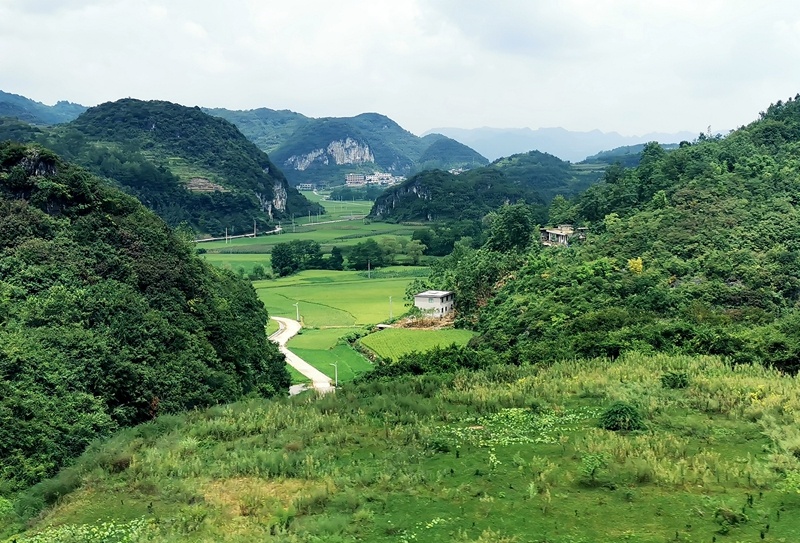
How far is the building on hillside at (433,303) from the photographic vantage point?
4288cm

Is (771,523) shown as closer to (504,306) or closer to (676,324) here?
(676,324)

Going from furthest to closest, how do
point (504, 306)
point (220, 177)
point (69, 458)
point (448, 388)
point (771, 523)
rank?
point (220, 177)
point (504, 306)
point (448, 388)
point (69, 458)
point (771, 523)

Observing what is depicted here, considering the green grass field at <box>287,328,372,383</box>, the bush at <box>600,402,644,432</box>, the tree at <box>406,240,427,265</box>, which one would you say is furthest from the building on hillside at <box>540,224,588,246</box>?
the bush at <box>600,402,644,432</box>

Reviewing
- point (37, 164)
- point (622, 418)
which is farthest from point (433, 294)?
point (622, 418)

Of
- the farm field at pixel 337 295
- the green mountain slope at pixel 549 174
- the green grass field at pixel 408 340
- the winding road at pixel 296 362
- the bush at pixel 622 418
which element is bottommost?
the winding road at pixel 296 362

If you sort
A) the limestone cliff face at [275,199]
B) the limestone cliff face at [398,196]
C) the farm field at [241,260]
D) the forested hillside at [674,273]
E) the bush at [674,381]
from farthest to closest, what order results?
the limestone cliff face at [275,199] → the limestone cliff face at [398,196] → the farm field at [241,260] → the forested hillside at [674,273] → the bush at [674,381]

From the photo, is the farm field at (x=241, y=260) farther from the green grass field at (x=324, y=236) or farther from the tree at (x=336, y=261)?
the tree at (x=336, y=261)

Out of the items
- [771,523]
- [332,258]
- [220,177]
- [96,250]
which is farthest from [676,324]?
[220,177]

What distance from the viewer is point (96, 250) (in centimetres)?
2397

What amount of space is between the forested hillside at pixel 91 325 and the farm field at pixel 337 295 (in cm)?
1767

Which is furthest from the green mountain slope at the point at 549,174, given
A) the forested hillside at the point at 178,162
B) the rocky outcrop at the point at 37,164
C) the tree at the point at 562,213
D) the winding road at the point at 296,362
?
the rocky outcrop at the point at 37,164

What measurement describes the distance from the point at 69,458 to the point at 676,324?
64.1ft

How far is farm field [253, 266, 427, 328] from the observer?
156 feet

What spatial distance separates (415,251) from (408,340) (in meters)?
42.2
